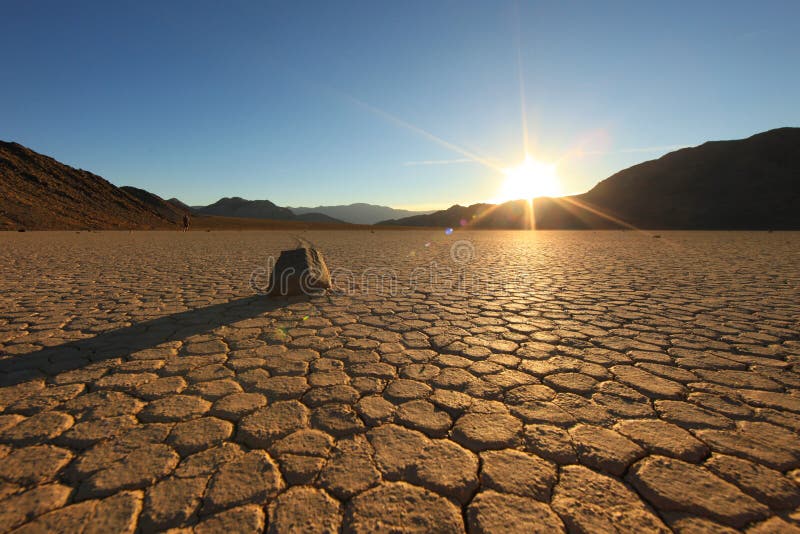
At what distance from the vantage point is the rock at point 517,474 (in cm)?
125

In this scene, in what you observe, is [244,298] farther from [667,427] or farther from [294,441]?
[667,427]

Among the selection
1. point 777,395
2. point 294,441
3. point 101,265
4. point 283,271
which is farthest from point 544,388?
point 101,265

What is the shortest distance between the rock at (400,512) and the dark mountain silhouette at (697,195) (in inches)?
1753

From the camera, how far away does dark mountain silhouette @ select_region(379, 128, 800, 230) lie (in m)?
38.2

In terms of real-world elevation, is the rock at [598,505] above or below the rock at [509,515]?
below

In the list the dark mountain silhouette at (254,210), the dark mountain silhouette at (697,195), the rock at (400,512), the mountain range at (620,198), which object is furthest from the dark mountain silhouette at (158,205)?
the rock at (400,512)

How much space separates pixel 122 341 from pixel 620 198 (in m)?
57.7

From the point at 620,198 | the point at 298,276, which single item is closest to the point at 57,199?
the point at 298,276

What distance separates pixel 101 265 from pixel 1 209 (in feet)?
98.6

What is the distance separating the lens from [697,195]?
42.7 metres

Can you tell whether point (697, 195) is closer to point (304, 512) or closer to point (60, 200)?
point (304, 512)

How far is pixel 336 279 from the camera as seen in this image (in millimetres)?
5902

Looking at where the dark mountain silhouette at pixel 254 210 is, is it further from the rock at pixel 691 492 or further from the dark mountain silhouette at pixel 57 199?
the rock at pixel 691 492

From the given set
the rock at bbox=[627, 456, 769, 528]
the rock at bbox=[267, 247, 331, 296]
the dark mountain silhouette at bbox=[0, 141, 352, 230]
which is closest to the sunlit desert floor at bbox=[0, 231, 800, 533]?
the rock at bbox=[627, 456, 769, 528]
